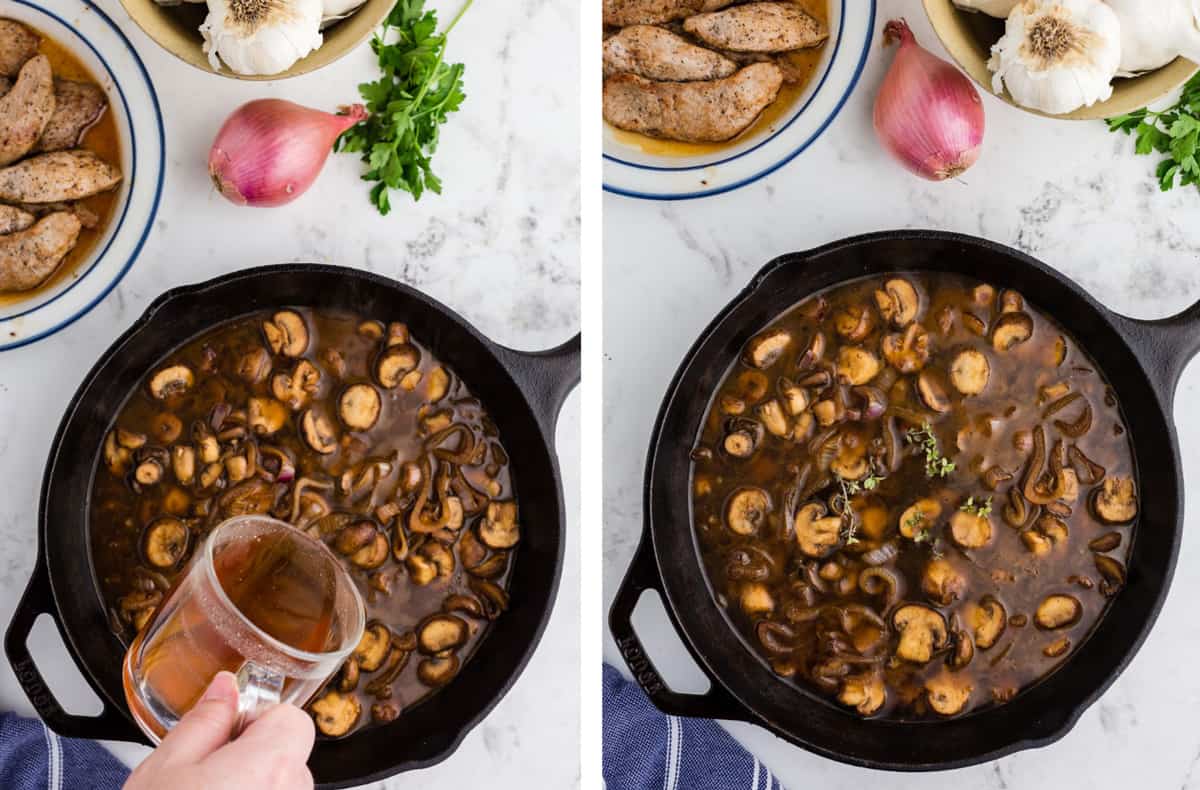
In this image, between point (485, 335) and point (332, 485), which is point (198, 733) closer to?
point (332, 485)

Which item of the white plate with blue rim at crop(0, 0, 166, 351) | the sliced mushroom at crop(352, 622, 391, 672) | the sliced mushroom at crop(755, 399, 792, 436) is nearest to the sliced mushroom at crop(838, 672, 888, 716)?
the sliced mushroom at crop(755, 399, 792, 436)

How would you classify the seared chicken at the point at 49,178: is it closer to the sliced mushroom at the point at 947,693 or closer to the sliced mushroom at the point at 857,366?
the sliced mushroom at the point at 857,366

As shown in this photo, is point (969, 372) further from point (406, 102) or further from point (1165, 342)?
point (406, 102)

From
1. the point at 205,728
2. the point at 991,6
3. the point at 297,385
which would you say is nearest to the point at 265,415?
the point at 297,385

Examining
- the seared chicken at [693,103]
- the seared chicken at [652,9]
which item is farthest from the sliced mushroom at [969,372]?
the seared chicken at [652,9]

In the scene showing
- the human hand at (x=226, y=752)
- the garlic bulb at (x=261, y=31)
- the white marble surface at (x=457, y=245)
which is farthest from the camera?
the white marble surface at (x=457, y=245)

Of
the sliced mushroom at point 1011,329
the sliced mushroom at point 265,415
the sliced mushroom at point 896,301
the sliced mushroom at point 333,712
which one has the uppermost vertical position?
the sliced mushroom at point 896,301
